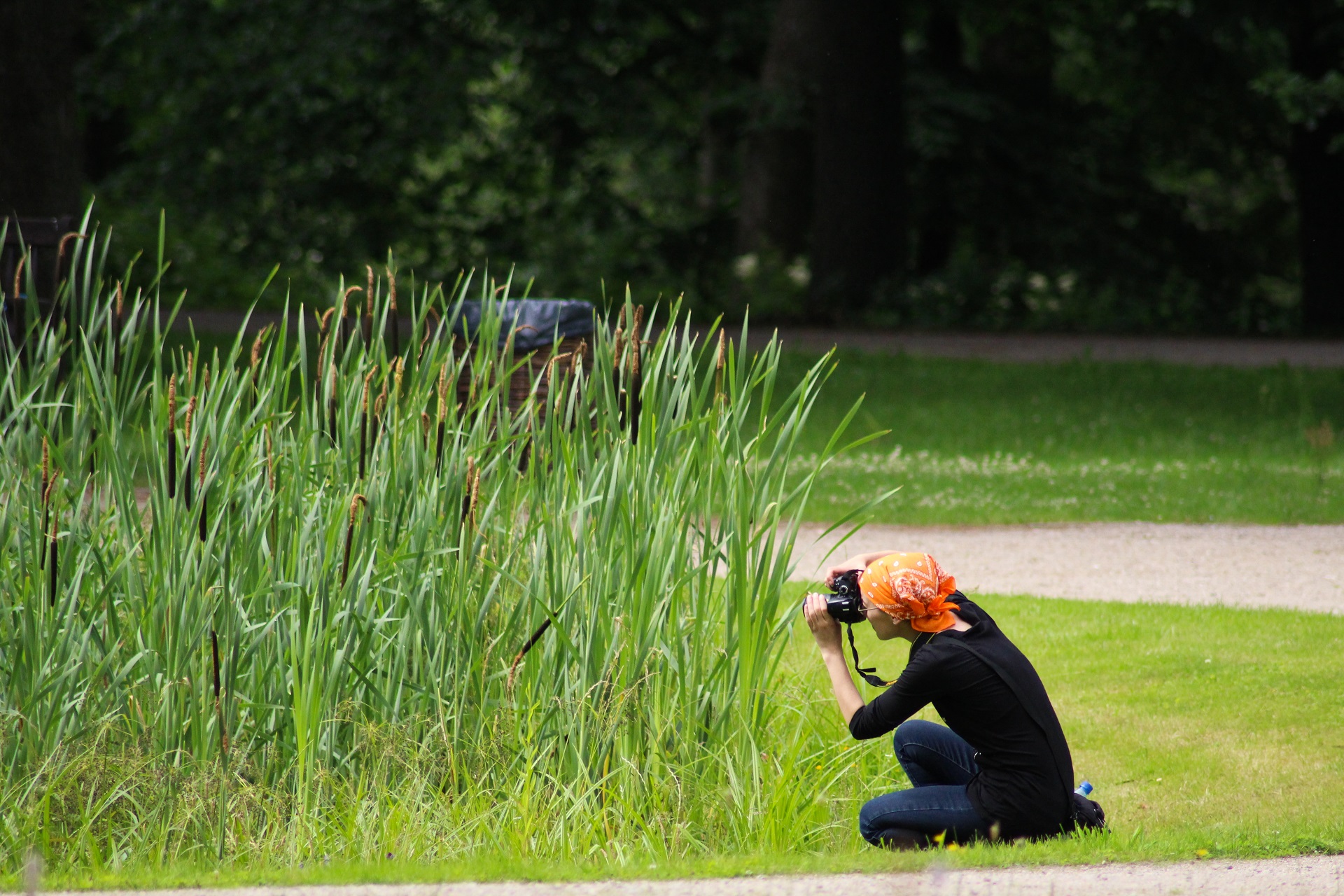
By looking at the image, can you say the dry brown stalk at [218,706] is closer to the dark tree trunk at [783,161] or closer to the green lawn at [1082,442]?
the green lawn at [1082,442]

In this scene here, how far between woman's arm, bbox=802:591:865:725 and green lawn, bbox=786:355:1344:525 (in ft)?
11.1

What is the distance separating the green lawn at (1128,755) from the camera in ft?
11.3

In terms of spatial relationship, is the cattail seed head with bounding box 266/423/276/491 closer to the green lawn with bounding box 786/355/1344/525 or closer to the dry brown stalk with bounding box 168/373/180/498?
the dry brown stalk with bounding box 168/373/180/498

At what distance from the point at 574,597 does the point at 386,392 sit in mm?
753

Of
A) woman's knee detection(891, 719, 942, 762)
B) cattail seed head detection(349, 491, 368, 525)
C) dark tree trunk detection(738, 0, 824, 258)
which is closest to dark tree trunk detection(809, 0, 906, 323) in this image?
dark tree trunk detection(738, 0, 824, 258)

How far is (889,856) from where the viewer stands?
3.46 m

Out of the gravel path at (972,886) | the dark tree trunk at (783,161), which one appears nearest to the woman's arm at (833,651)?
the gravel path at (972,886)

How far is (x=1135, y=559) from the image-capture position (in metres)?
7.67

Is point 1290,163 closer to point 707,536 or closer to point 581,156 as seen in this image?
point 581,156

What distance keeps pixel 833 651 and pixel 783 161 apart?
1514cm

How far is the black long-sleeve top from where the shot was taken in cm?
402

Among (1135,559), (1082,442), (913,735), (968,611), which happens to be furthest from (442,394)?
(1082,442)

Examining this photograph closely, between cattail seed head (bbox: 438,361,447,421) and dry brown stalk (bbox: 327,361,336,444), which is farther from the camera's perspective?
dry brown stalk (bbox: 327,361,336,444)

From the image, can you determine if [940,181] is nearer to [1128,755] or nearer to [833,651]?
[1128,755]
